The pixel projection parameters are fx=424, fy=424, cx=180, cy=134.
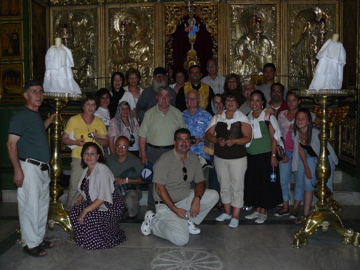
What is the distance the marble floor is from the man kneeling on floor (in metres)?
0.14

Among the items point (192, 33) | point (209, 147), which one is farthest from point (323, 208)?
point (192, 33)

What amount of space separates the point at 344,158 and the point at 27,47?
5.93 m

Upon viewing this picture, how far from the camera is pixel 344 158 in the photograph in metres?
7.45

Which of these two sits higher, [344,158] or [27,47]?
[27,47]

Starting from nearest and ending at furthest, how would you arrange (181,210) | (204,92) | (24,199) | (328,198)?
(24,199), (181,210), (328,198), (204,92)

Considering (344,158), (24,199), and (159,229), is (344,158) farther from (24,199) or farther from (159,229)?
(24,199)

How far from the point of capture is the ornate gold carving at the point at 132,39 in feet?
29.1

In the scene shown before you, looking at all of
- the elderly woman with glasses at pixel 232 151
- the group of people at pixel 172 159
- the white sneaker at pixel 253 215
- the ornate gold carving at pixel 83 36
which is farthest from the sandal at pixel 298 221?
the ornate gold carving at pixel 83 36

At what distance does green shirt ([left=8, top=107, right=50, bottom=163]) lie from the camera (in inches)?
167

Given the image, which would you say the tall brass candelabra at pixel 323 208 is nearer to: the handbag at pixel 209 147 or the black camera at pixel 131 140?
the handbag at pixel 209 147

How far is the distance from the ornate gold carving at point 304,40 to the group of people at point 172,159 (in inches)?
106

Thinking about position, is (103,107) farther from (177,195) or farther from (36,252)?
(36,252)

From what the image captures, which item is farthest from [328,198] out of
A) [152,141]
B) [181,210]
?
[152,141]

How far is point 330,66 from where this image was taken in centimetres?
473
